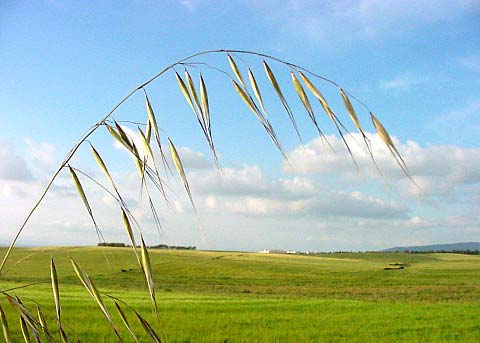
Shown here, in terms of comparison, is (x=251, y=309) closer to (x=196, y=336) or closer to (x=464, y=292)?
(x=196, y=336)

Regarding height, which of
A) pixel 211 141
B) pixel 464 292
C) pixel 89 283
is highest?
pixel 211 141

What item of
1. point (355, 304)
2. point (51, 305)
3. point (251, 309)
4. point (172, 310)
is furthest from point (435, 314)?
point (51, 305)

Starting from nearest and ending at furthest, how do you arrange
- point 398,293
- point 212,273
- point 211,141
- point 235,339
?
point 211,141 < point 235,339 < point 398,293 < point 212,273

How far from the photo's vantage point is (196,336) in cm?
931

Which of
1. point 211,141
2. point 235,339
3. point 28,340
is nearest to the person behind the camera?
point 211,141

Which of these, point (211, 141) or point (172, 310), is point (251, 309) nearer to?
point (172, 310)

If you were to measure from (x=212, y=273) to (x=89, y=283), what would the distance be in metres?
37.1

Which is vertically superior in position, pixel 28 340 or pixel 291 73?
pixel 291 73

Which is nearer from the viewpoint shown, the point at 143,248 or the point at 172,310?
the point at 143,248

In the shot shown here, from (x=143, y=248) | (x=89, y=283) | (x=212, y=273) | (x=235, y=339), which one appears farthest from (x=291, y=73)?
(x=212, y=273)

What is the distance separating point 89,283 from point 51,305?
1364 cm

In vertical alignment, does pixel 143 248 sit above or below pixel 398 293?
above

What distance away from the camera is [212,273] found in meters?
37.4

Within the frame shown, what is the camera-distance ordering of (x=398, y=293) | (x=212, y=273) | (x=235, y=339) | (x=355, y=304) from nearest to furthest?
(x=235, y=339)
(x=355, y=304)
(x=398, y=293)
(x=212, y=273)
